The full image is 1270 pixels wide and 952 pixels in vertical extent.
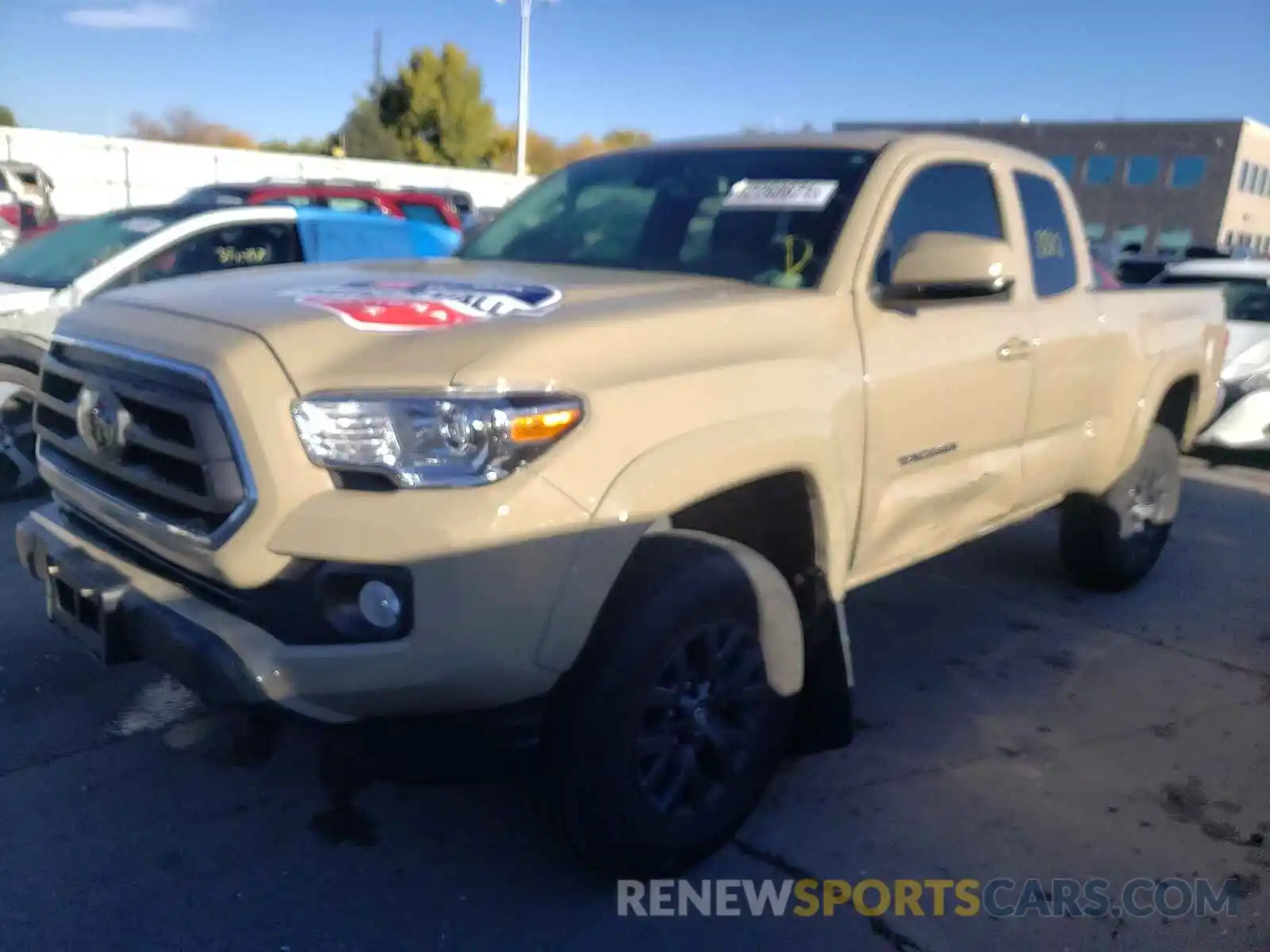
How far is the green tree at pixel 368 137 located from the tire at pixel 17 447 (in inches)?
1849

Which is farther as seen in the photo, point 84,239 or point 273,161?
point 273,161

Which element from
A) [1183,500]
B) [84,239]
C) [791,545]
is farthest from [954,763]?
[84,239]

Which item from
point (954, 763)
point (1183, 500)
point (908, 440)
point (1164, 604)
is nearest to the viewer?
point (908, 440)

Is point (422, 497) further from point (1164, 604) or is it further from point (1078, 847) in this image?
point (1164, 604)

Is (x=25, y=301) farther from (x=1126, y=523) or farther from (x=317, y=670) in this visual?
(x=1126, y=523)

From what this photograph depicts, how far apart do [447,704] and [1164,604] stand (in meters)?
4.12

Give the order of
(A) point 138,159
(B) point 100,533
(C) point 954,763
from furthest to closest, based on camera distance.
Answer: (A) point 138,159
(C) point 954,763
(B) point 100,533

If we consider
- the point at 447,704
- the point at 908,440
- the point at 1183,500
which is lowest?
the point at 1183,500

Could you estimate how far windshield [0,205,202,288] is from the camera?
601 cm

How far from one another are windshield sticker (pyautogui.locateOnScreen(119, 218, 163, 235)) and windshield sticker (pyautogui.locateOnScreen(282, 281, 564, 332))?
386cm

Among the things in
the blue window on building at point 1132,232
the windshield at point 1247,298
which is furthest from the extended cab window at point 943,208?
the blue window on building at point 1132,232

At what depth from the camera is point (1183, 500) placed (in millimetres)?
7391

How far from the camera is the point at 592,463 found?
2.30m

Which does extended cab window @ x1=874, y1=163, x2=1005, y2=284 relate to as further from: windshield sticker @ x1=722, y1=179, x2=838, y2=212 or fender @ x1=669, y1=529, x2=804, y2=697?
fender @ x1=669, y1=529, x2=804, y2=697
